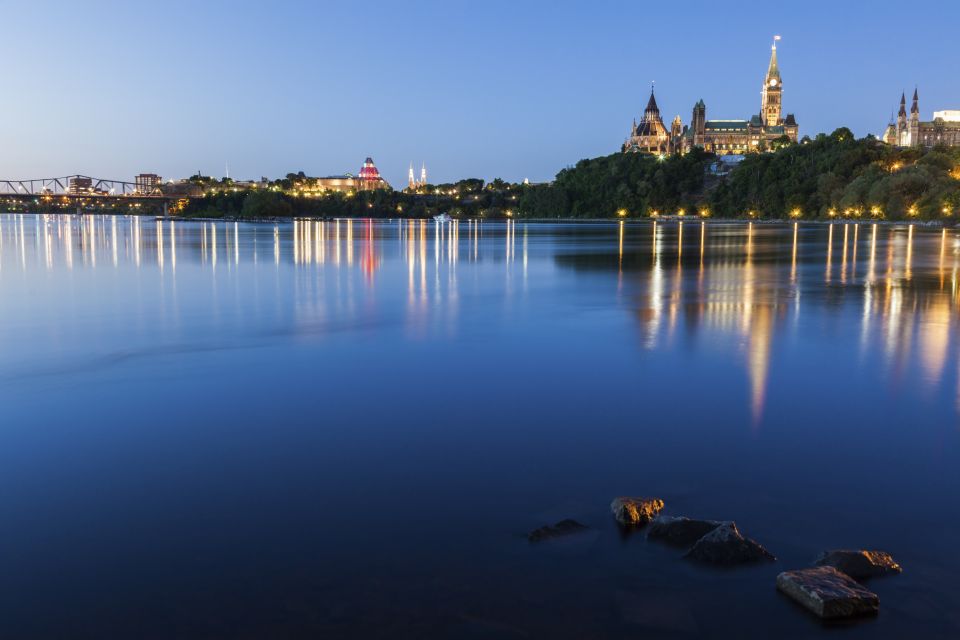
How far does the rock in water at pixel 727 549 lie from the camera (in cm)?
629

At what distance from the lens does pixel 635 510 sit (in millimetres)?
6980

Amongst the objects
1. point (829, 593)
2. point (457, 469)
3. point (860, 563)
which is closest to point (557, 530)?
point (457, 469)

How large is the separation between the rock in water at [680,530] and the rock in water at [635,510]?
0.54ft

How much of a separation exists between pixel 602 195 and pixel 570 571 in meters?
182

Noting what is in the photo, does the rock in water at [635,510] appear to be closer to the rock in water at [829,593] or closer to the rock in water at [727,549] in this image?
the rock in water at [727,549]

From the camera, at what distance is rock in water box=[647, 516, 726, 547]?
21.7ft

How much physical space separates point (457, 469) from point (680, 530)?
103 inches

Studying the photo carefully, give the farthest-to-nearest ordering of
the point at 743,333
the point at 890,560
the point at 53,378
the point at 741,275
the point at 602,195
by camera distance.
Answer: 1. the point at 602,195
2. the point at 741,275
3. the point at 743,333
4. the point at 53,378
5. the point at 890,560

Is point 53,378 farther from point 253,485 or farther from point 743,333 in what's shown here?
point 743,333

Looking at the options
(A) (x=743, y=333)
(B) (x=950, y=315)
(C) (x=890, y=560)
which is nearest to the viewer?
(C) (x=890, y=560)

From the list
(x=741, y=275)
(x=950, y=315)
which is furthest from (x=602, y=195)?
(x=950, y=315)

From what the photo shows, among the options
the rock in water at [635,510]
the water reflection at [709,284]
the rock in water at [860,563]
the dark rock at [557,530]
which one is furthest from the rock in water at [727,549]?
the water reflection at [709,284]

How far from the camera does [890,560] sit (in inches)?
244

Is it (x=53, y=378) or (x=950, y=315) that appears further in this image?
(x=950, y=315)
